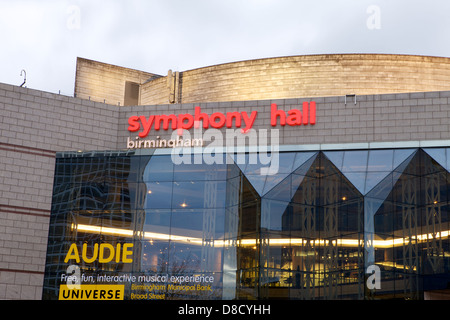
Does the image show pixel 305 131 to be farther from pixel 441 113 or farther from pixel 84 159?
pixel 84 159

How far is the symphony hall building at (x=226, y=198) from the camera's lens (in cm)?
3089

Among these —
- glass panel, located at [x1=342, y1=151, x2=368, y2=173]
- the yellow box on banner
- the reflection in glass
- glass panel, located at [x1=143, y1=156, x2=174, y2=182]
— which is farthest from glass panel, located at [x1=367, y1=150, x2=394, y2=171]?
the yellow box on banner

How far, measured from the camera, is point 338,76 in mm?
44719

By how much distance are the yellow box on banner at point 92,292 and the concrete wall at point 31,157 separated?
5.22 feet

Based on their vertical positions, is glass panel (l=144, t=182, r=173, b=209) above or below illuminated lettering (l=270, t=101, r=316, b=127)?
below

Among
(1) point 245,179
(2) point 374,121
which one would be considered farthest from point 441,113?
→ (1) point 245,179

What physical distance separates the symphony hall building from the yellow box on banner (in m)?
0.07

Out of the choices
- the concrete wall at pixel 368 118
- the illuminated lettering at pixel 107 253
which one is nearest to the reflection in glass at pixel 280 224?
the illuminated lettering at pixel 107 253

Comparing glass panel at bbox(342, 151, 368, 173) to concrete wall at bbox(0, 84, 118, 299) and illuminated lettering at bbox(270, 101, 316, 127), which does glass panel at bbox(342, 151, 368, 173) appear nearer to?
illuminated lettering at bbox(270, 101, 316, 127)

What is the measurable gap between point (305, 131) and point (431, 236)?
28.1 feet

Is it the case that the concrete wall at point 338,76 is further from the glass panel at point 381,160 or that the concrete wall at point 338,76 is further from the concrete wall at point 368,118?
the glass panel at point 381,160

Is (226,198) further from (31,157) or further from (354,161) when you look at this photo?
(31,157)

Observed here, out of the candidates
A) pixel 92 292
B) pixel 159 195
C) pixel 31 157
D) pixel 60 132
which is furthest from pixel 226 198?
pixel 31 157

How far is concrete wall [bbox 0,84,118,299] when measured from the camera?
3341 centimetres
